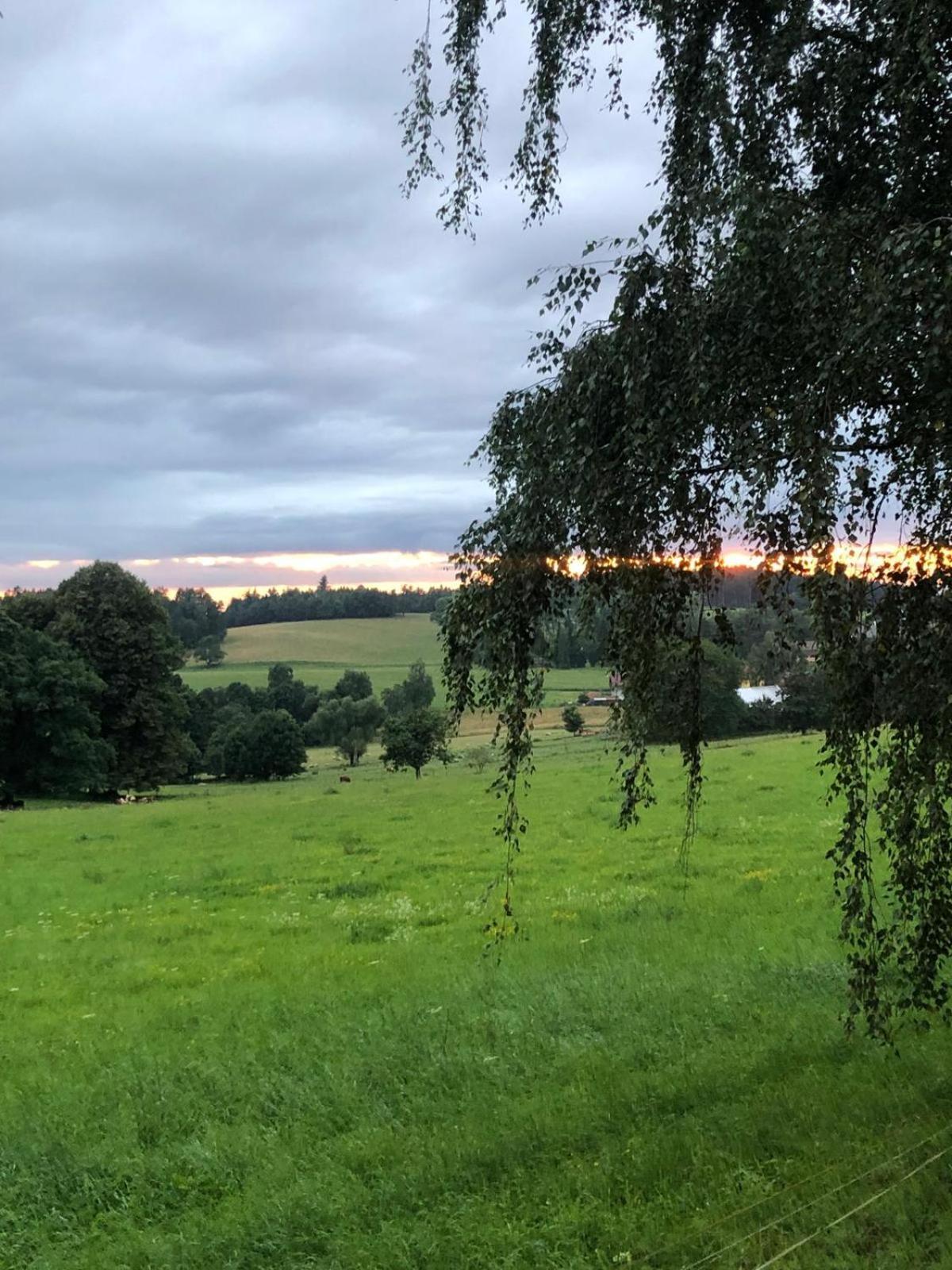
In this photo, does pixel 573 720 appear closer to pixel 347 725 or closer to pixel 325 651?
pixel 347 725

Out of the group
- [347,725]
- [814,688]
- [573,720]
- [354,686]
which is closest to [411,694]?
[347,725]

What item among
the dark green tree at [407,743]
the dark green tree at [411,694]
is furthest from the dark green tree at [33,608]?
the dark green tree at [411,694]

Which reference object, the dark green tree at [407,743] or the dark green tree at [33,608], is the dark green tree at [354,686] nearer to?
the dark green tree at [407,743]

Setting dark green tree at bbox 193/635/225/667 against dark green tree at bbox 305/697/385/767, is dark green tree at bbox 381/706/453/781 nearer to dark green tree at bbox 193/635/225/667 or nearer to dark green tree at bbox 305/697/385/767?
dark green tree at bbox 305/697/385/767

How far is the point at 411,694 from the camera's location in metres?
62.0

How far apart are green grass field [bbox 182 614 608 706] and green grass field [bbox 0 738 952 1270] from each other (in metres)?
63.6

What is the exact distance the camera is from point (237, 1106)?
7.45 m

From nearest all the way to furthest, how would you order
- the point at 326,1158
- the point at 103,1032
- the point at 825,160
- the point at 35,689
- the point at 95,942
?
the point at 825,160 → the point at 326,1158 → the point at 103,1032 → the point at 95,942 → the point at 35,689

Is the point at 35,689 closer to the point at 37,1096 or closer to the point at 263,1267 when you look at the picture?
the point at 37,1096

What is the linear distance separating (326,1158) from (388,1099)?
915mm

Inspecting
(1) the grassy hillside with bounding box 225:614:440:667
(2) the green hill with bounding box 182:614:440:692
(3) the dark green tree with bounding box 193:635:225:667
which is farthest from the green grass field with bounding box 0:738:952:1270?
(3) the dark green tree with bounding box 193:635:225:667

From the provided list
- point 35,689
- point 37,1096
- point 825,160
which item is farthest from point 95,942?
point 35,689

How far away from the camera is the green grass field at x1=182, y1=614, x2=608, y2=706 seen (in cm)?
8569

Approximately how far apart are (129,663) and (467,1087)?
44.8 metres
